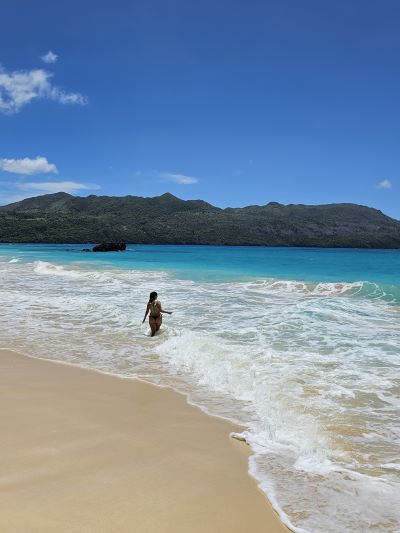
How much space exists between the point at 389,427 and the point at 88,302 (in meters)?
12.5

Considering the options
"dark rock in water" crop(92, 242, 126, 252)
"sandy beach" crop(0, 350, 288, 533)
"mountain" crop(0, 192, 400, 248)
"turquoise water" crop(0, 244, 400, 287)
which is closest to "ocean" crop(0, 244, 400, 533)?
"sandy beach" crop(0, 350, 288, 533)

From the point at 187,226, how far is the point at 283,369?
15909 centimetres

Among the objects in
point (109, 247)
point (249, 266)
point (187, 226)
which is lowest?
point (249, 266)

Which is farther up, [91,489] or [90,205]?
[90,205]

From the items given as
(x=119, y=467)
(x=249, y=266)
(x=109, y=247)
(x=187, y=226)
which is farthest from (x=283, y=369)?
(x=187, y=226)

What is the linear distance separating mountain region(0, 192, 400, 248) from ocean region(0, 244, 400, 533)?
128533 millimetres

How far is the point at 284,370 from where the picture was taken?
7738 mm

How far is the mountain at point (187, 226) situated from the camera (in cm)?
14338

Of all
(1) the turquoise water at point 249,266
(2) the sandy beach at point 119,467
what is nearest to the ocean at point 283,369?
(2) the sandy beach at point 119,467

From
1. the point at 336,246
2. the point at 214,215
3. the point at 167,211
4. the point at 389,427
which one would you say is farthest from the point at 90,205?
the point at 389,427

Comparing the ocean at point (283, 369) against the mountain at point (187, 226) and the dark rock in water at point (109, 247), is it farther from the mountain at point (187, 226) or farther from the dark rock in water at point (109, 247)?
the mountain at point (187, 226)

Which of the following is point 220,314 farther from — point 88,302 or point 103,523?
point 103,523

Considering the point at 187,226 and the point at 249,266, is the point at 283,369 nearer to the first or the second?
the point at 249,266

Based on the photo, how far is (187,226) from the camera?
165875 millimetres
